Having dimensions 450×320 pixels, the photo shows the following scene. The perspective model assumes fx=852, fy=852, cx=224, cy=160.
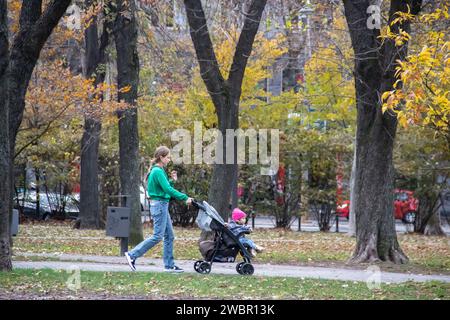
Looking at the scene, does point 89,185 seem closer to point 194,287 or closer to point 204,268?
point 204,268

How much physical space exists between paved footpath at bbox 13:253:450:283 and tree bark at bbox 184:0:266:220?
241 cm

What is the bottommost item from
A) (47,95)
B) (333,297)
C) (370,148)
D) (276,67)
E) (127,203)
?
(333,297)

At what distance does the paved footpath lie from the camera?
1366cm

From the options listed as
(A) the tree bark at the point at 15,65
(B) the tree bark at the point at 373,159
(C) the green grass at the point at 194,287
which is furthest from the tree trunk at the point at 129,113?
(C) the green grass at the point at 194,287

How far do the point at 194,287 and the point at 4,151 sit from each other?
3.49 meters

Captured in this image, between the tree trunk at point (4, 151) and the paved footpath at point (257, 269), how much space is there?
151 centimetres

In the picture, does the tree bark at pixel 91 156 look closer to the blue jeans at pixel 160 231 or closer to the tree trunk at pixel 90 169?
the tree trunk at pixel 90 169

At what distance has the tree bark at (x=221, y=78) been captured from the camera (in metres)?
17.6

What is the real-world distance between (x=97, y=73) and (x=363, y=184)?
12.5 metres

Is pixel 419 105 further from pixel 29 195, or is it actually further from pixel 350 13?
pixel 29 195

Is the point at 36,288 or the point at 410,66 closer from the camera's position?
the point at 410,66

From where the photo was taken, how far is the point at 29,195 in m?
32.8

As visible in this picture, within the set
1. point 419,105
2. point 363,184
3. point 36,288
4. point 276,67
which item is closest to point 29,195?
point 276,67
